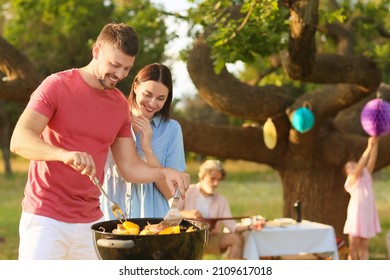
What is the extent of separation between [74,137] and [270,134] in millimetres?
5455

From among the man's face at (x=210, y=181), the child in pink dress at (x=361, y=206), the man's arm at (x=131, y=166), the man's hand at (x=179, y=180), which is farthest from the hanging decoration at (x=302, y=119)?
the man's hand at (x=179, y=180)

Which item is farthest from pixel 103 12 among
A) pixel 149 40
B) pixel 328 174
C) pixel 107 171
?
pixel 107 171

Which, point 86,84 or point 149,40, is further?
point 149,40

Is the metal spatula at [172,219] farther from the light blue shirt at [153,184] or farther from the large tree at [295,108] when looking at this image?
the large tree at [295,108]

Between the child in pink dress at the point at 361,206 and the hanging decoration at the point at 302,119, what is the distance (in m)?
0.63

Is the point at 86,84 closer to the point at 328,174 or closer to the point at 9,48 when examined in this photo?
the point at 9,48

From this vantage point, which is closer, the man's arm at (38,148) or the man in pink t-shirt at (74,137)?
the man's arm at (38,148)

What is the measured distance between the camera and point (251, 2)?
233 inches

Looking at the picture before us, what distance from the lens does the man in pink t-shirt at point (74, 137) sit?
8.91ft

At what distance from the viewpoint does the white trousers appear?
284 centimetres

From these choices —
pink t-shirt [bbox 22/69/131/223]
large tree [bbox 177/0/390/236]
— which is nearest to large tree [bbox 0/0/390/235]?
large tree [bbox 177/0/390/236]

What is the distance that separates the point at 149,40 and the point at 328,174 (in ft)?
59.8

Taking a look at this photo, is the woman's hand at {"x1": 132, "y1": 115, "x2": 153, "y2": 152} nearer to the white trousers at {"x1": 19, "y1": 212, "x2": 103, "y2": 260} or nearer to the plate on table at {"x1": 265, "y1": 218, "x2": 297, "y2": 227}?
the white trousers at {"x1": 19, "y1": 212, "x2": 103, "y2": 260}

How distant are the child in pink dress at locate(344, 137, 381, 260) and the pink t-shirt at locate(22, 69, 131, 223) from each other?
5.21 meters
